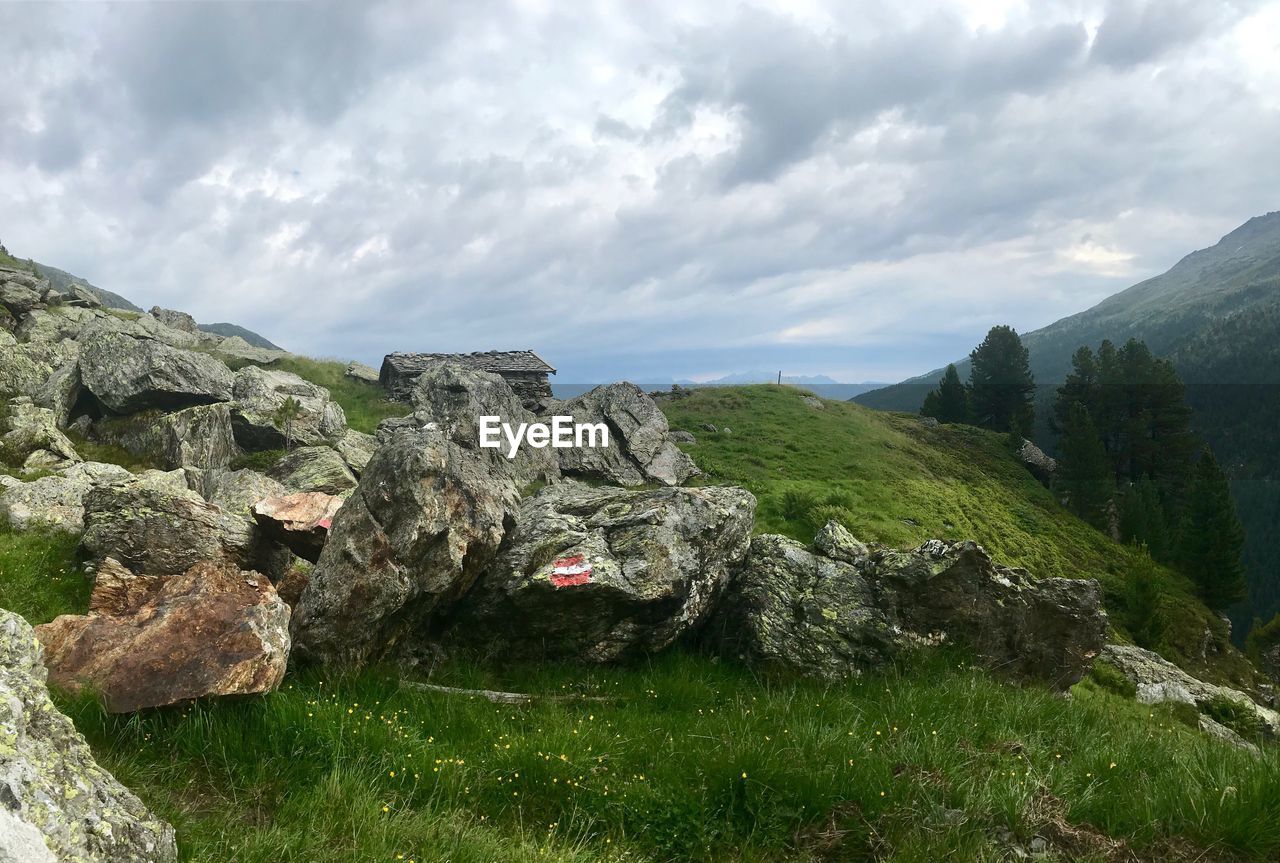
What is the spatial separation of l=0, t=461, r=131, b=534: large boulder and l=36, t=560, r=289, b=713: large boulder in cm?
567

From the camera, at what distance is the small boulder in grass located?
35.8 feet

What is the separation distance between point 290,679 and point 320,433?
19620 millimetres

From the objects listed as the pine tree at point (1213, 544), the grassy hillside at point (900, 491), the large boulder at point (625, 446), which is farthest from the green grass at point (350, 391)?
the pine tree at point (1213, 544)

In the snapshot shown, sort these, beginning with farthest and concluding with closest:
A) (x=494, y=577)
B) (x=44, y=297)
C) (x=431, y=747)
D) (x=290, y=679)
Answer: (x=44, y=297) < (x=494, y=577) < (x=290, y=679) < (x=431, y=747)

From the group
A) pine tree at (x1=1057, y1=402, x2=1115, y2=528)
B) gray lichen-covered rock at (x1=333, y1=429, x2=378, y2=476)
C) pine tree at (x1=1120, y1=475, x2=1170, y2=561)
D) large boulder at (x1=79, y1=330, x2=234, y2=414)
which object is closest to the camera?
gray lichen-covered rock at (x1=333, y1=429, x2=378, y2=476)

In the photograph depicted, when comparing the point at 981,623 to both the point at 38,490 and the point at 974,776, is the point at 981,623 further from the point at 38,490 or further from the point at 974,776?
the point at 38,490

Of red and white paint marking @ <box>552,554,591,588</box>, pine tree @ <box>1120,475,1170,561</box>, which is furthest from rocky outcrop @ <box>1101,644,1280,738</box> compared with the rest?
pine tree @ <box>1120,475,1170,561</box>

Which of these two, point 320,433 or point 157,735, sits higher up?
point 320,433

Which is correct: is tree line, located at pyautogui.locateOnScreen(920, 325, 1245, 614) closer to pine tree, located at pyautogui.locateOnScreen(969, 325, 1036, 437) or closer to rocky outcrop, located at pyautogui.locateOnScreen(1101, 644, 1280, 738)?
pine tree, located at pyautogui.locateOnScreen(969, 325, 1036, 437)

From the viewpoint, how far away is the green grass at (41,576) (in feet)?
32.0

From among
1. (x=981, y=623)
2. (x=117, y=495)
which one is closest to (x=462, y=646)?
(x=117, y=495)

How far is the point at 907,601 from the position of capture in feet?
37.2

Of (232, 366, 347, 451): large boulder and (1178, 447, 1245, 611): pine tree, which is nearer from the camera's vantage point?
(232, 366, 347, 451): large boulder

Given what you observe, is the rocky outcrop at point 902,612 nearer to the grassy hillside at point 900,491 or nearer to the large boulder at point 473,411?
the grassy hillside at point 900,491
